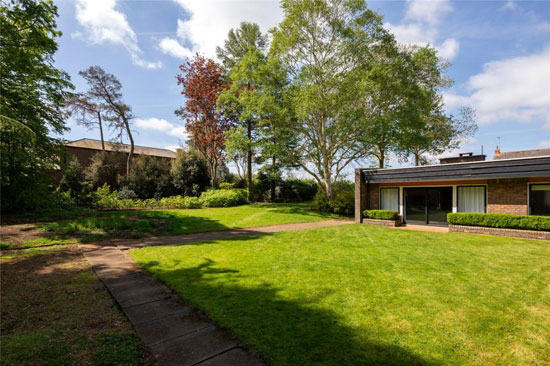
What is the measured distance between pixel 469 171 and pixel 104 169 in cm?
2933

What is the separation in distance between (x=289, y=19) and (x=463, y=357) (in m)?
20.5

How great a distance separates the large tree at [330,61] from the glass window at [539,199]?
9265 millimetres

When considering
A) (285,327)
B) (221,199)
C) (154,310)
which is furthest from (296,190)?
(285,327)

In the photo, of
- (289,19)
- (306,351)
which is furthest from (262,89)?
(306,351)

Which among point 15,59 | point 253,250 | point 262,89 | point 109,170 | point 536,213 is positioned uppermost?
point 262,89

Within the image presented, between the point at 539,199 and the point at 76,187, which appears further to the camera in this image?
the point at 76,187

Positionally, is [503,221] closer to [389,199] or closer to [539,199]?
[539,199]

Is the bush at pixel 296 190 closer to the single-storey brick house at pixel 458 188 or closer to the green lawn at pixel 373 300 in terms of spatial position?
the single-storey brick house at pixel 458 188

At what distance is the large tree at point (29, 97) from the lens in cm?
938

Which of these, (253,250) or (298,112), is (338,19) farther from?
(253,250)

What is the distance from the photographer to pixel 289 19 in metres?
17.6

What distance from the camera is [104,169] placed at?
23891 millimetres

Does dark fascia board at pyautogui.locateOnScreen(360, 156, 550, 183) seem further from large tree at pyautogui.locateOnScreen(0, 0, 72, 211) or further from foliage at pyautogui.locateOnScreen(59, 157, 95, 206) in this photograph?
foliage at pyautogui.locateOnScreen(59, 157, 95, 206)

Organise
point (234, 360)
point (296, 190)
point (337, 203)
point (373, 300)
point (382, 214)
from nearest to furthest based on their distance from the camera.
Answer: point (234, 360) < point (373, 300) < point (382, 214) < point (337, 203) < point (296, 190)
